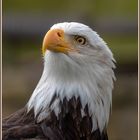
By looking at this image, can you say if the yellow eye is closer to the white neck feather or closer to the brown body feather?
the white neck feather

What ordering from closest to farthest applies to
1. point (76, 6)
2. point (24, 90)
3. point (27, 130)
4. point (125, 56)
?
point (27, 130) → point (24, 90) → point (125, 56) → point (76, 6)

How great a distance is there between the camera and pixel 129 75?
6734mm

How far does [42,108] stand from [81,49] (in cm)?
24

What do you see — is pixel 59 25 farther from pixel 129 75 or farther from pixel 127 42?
pixel 127 42

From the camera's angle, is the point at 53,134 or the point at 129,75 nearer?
the point at 53,134

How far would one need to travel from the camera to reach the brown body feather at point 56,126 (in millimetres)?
3184

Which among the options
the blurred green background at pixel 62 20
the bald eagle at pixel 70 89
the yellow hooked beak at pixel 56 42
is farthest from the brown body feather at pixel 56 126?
the blurred green background at pixel 62 20

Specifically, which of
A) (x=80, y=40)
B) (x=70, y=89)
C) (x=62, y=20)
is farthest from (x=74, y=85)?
(x=62, y=20)

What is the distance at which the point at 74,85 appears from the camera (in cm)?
330

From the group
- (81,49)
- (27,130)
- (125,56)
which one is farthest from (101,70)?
(125,56)

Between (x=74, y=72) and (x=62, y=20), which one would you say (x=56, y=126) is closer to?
(x=74, y=72)

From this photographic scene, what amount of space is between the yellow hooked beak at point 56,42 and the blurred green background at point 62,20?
2627 mm

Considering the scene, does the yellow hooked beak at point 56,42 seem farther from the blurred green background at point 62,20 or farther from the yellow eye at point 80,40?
the blurred green background at point 62,20

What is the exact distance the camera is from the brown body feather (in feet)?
10.4
